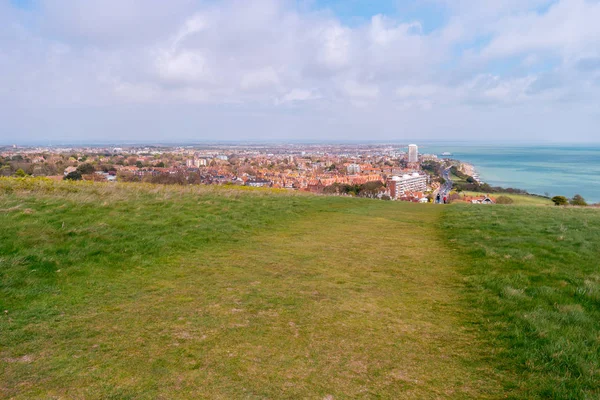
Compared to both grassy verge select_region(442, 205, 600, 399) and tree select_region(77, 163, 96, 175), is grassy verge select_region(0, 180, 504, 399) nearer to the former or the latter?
grassy verge select_region(442, 205, 600, 399)

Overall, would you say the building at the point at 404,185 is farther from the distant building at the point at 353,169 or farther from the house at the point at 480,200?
the distant building at the point at 353,169

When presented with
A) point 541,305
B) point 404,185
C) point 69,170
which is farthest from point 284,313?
point 404,185

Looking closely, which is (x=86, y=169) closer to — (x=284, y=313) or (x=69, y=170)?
(x=69, y=170)

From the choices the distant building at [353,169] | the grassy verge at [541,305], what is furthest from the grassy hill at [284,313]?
the distant building at [353,169]

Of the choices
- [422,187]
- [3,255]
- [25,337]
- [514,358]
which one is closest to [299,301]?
[514,358]

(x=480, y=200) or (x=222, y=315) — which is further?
(x=480, y=200)

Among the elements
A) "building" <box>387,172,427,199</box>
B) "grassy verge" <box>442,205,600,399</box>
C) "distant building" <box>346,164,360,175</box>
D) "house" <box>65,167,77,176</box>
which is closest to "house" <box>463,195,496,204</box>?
"building" <box>387,172,427,199</box>
